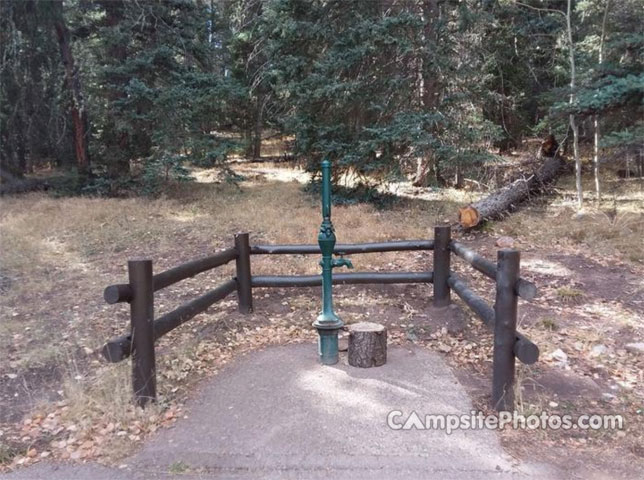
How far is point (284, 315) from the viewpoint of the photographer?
559 cm

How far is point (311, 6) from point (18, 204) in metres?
8.53

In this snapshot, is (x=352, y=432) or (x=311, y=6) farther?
(x=311, y=6)

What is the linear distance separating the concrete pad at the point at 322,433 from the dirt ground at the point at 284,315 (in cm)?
21

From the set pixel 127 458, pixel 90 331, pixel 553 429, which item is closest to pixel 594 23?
pixel 553 429

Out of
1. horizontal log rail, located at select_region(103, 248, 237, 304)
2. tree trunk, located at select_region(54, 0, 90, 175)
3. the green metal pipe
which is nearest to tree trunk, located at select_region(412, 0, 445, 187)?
horizontal log rail, located at select_region(103, 248, 237, 304)

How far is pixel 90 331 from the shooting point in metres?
5.30

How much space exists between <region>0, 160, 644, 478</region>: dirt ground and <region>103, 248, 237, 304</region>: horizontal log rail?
28.4 inches

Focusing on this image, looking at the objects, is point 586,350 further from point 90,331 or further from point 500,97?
point 500,97

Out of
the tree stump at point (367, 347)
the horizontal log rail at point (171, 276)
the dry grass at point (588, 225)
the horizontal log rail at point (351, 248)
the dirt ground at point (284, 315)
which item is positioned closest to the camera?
the horizontal log rail at point (171, 276)

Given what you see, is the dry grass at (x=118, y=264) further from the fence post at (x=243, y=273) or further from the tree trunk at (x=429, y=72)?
the tree trunk at (x=429, y=72)

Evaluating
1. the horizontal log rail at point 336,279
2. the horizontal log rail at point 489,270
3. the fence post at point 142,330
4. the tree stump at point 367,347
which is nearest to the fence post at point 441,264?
the horizontal log rail at point 489,270

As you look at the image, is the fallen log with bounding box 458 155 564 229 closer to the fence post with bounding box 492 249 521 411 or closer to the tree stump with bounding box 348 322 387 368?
the tree stump with bounding box 348 322 387 368

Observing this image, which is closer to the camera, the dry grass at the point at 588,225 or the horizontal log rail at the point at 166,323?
the horizontal log rail at the point at 166,323

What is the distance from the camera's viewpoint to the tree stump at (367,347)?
13.6 ft
